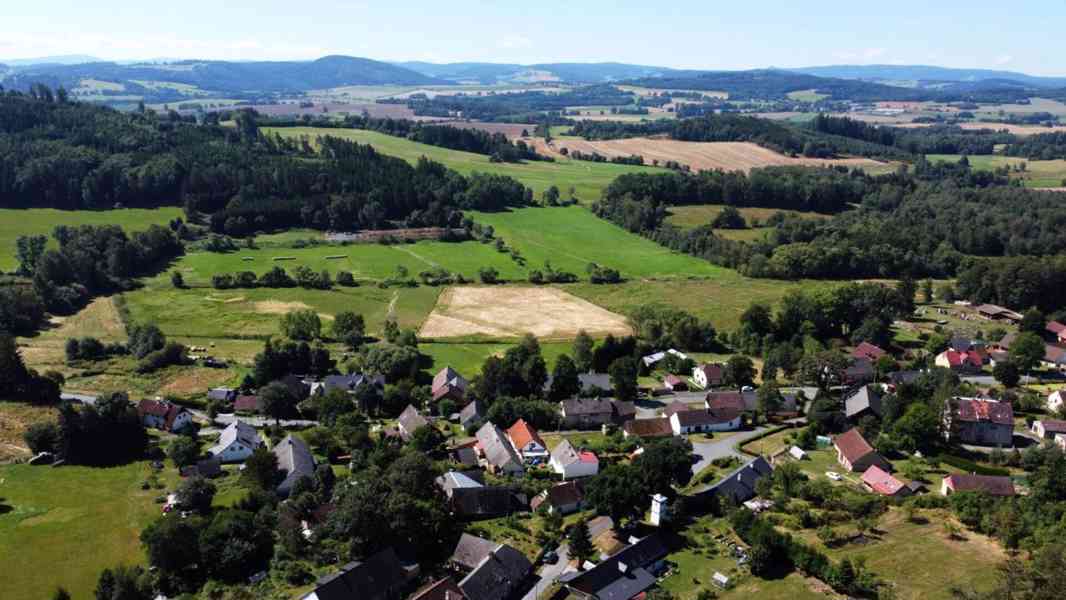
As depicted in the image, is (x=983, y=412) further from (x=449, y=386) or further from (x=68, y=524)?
(x=68, y=524)

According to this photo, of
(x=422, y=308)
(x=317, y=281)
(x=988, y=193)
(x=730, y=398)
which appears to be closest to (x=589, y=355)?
(x=730, y=398)

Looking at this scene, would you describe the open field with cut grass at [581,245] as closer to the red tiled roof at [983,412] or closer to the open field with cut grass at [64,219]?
the red tiled roof at [983,412]

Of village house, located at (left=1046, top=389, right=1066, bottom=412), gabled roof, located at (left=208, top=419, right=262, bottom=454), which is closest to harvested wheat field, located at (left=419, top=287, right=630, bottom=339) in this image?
gabled roof, located at (left=208, top=419, right=262, bottom=454)

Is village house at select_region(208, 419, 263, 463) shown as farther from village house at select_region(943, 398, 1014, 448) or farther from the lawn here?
village house at select_region(943, 398, 1014, 448)

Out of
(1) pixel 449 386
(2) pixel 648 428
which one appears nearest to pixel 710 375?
(2) pixel 648 428

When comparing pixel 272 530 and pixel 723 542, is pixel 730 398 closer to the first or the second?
pixel 723 542

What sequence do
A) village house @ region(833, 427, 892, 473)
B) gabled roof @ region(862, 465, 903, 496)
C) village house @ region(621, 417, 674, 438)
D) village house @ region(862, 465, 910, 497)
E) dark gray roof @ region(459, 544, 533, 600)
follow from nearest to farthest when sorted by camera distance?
dark gray roof @ region(459, 544, 533, 600), village house @ region(862, 465, 910, 497), gabled roof @ region(862, 465, 903, 496), village house @ region(833, 427, 892, 473), village house @ region(621, 417, 674, 438)

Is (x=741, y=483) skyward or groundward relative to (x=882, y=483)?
skyward
